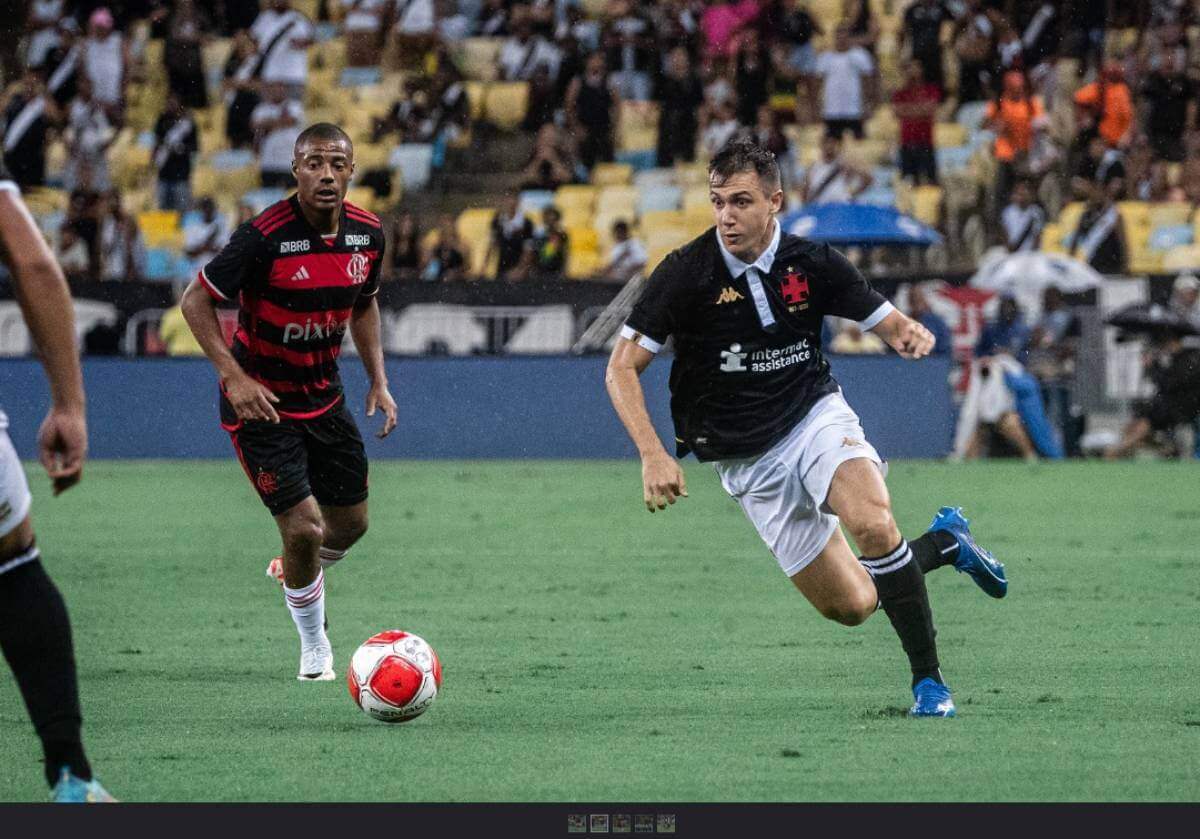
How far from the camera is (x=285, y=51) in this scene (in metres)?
26.4

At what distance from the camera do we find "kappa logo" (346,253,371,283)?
8547 mm

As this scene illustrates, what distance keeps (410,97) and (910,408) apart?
9.18 metres

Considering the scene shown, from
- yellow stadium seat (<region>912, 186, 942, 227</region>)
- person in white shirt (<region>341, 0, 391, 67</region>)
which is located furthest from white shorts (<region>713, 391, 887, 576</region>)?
person in white shirt (<region>341, 0, 391, 67</region>)

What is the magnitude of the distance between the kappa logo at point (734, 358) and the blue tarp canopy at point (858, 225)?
14.1m

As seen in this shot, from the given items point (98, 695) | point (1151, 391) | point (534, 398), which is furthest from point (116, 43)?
point (98, 695)

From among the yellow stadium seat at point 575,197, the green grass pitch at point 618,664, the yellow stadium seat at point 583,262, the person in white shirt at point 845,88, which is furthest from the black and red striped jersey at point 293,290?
the person in white shirt at point 845,88

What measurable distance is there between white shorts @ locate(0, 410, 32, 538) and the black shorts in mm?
3253

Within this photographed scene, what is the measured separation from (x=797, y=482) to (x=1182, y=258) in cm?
1648

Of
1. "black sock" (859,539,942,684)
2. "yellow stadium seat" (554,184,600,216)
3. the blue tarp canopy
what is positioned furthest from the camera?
"yellow stadium seat" (554,184,600,216)

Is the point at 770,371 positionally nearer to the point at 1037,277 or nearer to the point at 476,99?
the point at 1037,277

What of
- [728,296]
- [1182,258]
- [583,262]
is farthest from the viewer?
[583,262]

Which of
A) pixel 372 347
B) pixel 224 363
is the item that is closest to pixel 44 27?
pixel 372 347

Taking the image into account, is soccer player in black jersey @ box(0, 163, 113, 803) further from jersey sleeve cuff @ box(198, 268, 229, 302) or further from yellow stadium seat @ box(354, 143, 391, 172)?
yellow stadium seat @ box(354, 143, 391, 172)
